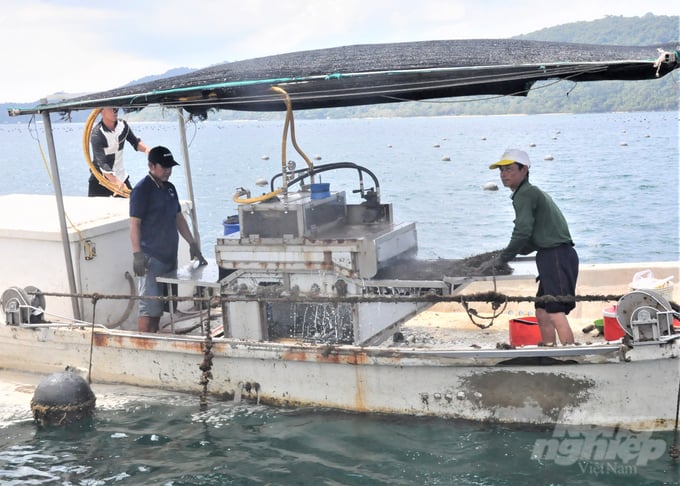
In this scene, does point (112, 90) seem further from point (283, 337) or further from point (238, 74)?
point (283, 337)

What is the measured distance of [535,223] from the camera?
21.8ft

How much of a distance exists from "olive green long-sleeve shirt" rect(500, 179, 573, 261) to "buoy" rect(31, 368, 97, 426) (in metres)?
4.11

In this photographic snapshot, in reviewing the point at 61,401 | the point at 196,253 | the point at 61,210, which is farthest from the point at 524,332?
the point at 61,210

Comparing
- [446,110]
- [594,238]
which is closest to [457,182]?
[594,238]

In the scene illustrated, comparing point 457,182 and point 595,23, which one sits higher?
point 595,23

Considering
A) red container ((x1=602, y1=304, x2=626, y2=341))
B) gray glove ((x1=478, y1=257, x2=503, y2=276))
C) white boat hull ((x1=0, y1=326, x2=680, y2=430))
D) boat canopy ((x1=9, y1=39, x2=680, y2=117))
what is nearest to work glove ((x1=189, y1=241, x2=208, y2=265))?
white boat hull ((x1=0, y1=326, x2=680, y2=430))

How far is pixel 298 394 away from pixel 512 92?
343 cm

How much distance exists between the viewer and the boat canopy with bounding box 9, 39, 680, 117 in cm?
633

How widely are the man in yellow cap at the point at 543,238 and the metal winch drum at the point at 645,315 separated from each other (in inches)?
17.5

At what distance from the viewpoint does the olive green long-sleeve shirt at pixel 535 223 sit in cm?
652

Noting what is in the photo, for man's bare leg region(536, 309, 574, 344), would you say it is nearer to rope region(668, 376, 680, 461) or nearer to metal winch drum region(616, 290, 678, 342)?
metal winch drum region(616, 290, 678, 342)

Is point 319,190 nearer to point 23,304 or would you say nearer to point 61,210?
point 61,210

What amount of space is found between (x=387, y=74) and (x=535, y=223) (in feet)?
5.64

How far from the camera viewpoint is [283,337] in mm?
7805
